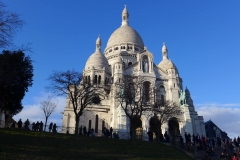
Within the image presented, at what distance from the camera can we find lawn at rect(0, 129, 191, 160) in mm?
15961

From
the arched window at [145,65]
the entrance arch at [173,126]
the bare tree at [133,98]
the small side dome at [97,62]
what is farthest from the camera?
the small side dome at [97,62]

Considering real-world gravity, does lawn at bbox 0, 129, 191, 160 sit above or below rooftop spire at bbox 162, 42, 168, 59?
below

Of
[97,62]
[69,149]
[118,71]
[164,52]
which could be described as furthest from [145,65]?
[69,149]

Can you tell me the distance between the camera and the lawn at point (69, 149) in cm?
1596

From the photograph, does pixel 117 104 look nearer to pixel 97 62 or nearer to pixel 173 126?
pixel 173 126

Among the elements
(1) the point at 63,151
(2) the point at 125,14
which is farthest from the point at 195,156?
(2) the point at 125,14

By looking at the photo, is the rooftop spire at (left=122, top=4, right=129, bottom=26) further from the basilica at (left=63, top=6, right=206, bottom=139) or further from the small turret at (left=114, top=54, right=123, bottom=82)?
the small turret at (left=114, top=54, right=123, bottom=82)

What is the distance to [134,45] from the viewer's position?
63750 mm

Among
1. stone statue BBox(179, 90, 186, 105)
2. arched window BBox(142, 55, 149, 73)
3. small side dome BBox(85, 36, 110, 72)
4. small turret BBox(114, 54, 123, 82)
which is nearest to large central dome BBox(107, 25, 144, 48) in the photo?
small side dome BBox(85, 36, 110, 72)

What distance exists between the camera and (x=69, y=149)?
59.7ft

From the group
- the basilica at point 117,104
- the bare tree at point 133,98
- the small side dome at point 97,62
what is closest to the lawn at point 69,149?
the bare tree at point 133,98

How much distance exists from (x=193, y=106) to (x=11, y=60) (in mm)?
37651

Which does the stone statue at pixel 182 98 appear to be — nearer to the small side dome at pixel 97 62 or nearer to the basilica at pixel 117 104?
the basilica at pixel 117 104

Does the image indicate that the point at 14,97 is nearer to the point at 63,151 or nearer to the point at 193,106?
the point at 63,151
